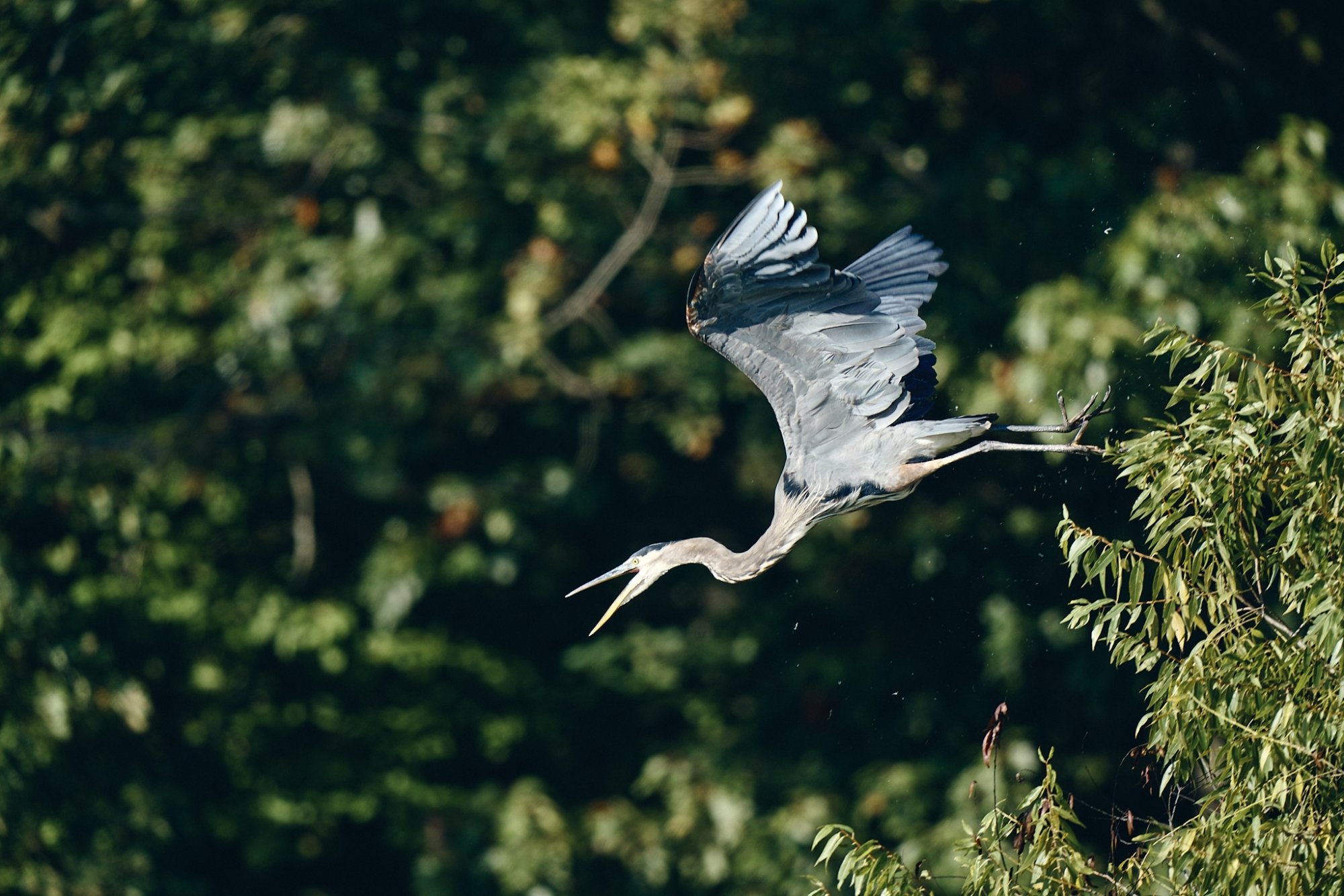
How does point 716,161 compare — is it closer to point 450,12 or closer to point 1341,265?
point 450,12

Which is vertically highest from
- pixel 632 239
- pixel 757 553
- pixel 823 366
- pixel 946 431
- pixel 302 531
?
pixel 823 366

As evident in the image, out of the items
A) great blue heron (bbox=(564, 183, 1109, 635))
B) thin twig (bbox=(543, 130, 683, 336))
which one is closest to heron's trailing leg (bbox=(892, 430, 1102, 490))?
great blue heron (bbox=(564, 183, 1109, 635))

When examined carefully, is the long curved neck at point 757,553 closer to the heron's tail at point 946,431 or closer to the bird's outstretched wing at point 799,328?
the bird's outstretched wing at point 799,328

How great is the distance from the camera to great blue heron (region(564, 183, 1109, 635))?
11.9ft

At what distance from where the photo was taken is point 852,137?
26.5 ft

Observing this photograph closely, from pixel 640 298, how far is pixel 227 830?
3.35 m

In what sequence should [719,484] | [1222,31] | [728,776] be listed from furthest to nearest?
[719,484], [728,776], [1222,31]

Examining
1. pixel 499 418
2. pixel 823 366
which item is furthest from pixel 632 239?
pixel 823 366

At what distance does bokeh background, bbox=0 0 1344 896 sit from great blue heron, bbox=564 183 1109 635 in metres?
3.00

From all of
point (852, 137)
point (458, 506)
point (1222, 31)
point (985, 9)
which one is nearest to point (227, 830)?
point (458, 506)

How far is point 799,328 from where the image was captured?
3811 mm

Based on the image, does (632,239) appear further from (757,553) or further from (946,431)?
(946,431)

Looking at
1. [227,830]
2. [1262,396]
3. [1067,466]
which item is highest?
[1262,396]

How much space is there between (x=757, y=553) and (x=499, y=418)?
4.44m
